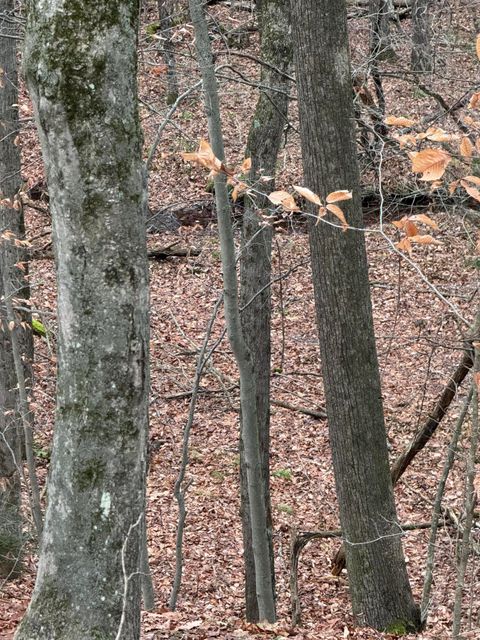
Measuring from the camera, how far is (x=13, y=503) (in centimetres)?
888

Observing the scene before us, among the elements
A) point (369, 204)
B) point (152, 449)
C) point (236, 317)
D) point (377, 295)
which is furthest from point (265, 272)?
point (369, 204)

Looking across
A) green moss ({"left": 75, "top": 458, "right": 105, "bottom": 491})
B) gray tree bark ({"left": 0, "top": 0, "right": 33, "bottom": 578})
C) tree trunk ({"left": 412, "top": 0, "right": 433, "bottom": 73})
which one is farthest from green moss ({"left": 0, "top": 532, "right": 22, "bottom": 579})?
tree trunk ({"left": 412, "top": 0, "right": 433, "bottom": 73})

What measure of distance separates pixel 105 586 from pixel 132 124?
66.2 inches

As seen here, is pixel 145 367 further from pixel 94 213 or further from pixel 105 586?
pixel 105 586

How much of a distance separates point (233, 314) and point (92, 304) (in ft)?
8.66

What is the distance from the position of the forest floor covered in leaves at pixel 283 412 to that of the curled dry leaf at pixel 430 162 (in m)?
3.07

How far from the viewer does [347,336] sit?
6.23 metres

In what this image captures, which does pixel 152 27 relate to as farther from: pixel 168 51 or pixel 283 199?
pixel 283 199

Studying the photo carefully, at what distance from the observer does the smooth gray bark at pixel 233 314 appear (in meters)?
5.29

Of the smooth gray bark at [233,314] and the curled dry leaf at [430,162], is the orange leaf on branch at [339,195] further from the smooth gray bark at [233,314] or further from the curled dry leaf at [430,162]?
the smooth gray bark at [233,314]

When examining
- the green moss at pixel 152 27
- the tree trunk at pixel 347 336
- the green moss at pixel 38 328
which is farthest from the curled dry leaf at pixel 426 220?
the green moss at pixel 38 328

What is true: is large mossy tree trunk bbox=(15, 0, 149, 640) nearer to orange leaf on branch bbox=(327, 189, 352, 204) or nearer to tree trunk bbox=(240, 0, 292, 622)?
orange leaf on branch bbox=(327, 189, 352, 204)

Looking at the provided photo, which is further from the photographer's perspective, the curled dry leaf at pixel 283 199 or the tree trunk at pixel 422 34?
the tree trunk at pixel 422 34

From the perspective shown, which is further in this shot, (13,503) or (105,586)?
(13,503)
